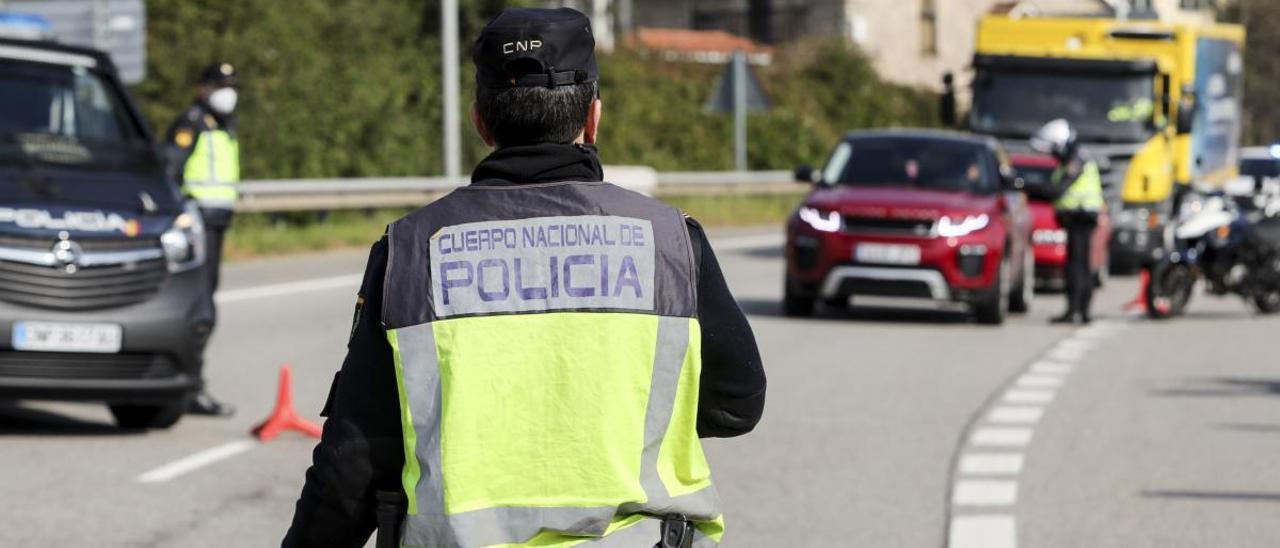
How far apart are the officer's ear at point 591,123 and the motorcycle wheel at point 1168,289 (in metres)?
18.4

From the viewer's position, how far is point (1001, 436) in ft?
40.5

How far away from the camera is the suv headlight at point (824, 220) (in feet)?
65.3

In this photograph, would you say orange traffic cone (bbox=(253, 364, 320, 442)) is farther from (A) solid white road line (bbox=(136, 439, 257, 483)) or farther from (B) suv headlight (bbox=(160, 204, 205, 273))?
(B) suv headlight (bbox=(160, 204, 205, 273))

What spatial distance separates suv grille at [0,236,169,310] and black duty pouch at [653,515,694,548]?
802 cm

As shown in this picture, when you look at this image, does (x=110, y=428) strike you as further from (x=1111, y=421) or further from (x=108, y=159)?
(x=1111, y=421)

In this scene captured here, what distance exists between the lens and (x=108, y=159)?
480 inches

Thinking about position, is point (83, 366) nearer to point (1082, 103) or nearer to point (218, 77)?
point (218, 77)

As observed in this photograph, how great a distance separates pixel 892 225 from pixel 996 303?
108cm

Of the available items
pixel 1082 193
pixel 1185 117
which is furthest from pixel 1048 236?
pixel 1185 117

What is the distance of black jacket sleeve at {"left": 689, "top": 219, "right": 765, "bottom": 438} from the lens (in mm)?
3641

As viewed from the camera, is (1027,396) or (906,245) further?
(906,245)

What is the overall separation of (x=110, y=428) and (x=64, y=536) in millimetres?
3641

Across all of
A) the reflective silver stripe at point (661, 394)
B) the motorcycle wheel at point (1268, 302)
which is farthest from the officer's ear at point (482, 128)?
the motorcycle wheel at point (1268, 302)

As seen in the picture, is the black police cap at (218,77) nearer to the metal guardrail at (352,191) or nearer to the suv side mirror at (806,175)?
the suv side mirror at (806,175)
